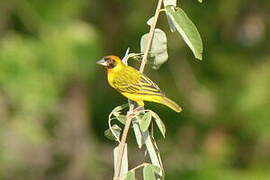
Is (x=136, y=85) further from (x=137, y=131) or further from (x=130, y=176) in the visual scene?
(x=130, y=176)

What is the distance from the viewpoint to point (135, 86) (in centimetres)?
313

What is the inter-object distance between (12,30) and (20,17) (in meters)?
0.18

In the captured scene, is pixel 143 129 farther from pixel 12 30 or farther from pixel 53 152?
pixel 53 152

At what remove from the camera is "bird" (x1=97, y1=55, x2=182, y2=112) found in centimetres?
307

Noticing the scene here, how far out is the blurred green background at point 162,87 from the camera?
6242 mm

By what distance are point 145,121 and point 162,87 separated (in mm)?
5622

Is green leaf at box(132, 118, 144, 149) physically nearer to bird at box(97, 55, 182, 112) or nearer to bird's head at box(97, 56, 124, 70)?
bird at box(97, 55, 182, 112)

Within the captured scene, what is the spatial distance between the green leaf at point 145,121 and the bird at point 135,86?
0.60 meters

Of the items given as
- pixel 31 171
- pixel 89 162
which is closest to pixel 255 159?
pixel 89 162

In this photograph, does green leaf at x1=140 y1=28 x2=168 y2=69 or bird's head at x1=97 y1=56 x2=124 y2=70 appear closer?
green leaf at x1=140 y1=28 x2=168 y2=69

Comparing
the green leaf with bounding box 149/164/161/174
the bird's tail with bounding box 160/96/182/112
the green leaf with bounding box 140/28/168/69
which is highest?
the green leaf with bounding box 140/28/168/69

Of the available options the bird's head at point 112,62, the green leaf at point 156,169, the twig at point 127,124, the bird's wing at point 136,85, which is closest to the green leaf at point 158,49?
the twig at point 127,124

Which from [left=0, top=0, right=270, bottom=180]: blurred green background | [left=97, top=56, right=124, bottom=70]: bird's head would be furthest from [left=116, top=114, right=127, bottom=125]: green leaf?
[left=0, top=0, right=270, bottom=180]: blurred green background

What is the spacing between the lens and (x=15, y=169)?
281 inches
